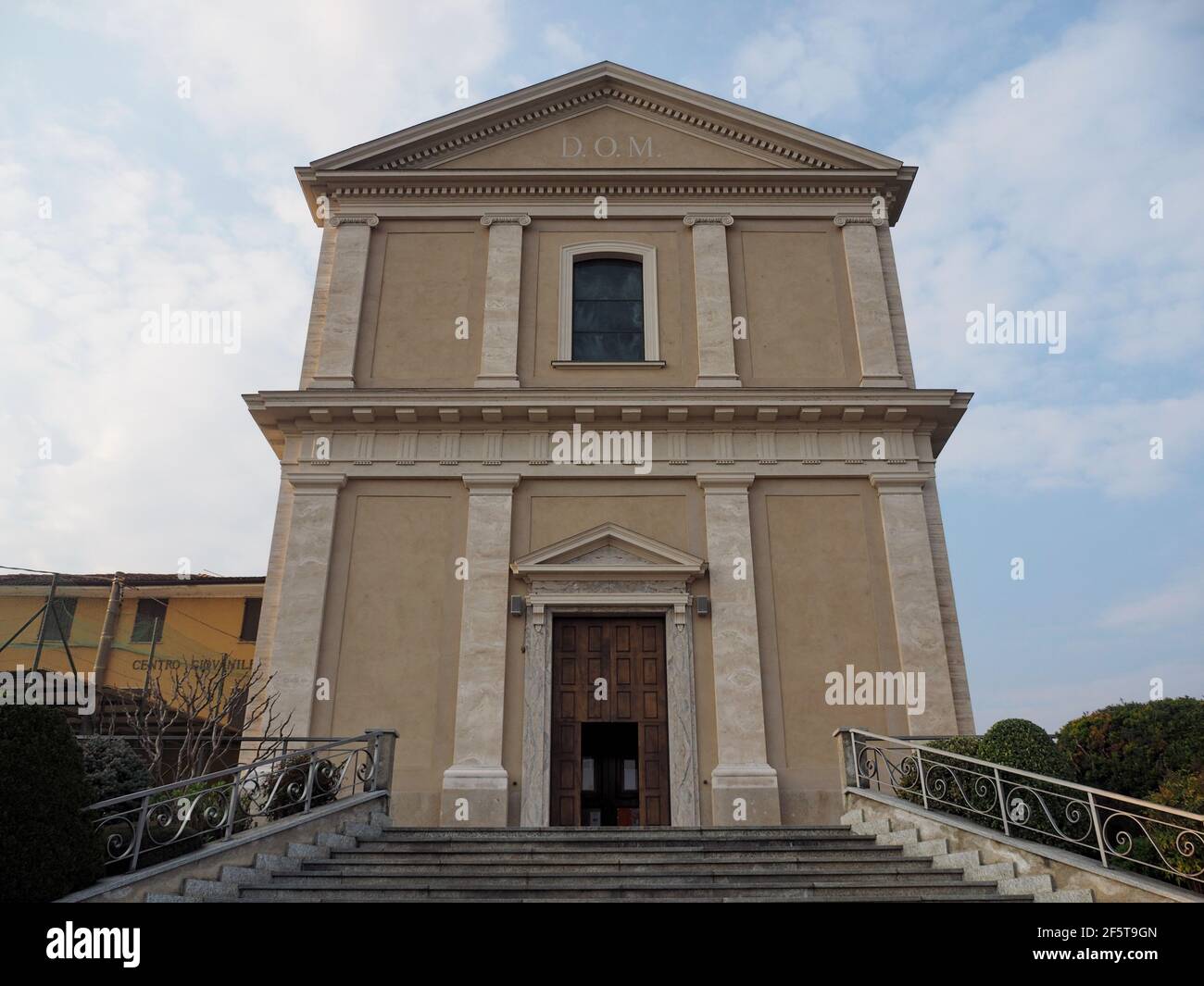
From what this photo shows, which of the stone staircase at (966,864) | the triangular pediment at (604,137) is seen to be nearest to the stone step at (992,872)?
the stone staircase at (966,864)

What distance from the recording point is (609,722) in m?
13.8

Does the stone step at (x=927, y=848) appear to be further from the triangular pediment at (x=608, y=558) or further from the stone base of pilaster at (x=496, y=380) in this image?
the stone base of pilaster at (x=496, y=380)


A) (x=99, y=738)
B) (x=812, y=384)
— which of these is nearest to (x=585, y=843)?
(x=99, y=738)

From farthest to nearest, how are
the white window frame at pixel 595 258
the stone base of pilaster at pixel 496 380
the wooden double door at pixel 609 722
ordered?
the white window frame at pixel 595 258, the stone base of pilaster at pixel 496 380, the wooden double door at pixel 609 722

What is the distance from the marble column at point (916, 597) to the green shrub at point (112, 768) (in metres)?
9.84

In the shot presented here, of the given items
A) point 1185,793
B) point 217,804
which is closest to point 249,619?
point 217,804

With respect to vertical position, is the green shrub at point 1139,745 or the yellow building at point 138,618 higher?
the yellow building at point 138,618

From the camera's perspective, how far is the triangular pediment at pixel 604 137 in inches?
696

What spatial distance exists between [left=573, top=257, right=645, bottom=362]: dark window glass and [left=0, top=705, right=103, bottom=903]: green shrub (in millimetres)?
10887

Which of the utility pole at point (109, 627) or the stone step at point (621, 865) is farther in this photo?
the utility pole at point (109, 627)

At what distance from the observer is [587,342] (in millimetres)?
16703

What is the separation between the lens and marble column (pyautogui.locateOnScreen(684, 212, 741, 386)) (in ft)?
52.3

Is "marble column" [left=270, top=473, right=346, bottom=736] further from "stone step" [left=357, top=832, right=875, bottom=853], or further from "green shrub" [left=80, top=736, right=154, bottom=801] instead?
"green shrub" [left=80, top=736, right=154, bottom=801]
